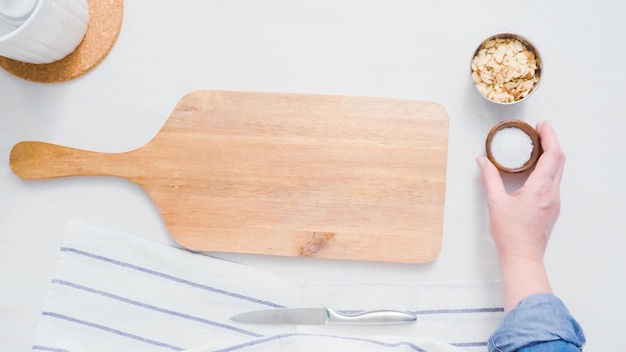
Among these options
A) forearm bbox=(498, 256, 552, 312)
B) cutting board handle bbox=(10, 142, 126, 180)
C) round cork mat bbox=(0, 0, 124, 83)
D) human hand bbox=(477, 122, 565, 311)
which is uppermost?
round cork mat bbox=(0, 0, 124, 83)

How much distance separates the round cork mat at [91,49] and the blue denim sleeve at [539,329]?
0.61 m

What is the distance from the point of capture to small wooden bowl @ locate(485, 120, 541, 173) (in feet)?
2.28

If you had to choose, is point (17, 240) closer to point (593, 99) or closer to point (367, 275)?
point (367, 275)

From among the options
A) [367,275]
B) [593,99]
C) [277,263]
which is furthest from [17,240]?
[593,99]

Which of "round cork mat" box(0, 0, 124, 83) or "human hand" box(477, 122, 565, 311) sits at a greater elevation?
"round cork mat" box(0, 0, 124, 83)

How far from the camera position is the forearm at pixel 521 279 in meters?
0.68

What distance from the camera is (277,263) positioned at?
742 mm

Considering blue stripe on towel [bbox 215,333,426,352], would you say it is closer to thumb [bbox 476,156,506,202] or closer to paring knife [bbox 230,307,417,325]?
paring knife [bbox 230,307,417,325]

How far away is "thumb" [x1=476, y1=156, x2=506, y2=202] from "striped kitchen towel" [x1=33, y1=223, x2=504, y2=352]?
12cm

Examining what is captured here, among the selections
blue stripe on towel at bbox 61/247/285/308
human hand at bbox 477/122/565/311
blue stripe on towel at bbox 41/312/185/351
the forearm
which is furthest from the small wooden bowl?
blue stripe on towel at bbox 41/312/185/351

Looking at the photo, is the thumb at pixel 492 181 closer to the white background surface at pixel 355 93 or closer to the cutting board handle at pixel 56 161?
the white background surface at pixel 355 93

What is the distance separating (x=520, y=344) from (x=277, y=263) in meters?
0.31

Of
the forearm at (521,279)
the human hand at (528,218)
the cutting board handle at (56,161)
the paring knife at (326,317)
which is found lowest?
the paring knife at (326,317)

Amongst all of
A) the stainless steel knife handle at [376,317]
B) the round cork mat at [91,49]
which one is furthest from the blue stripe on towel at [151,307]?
the round cork mat at [91,49]
